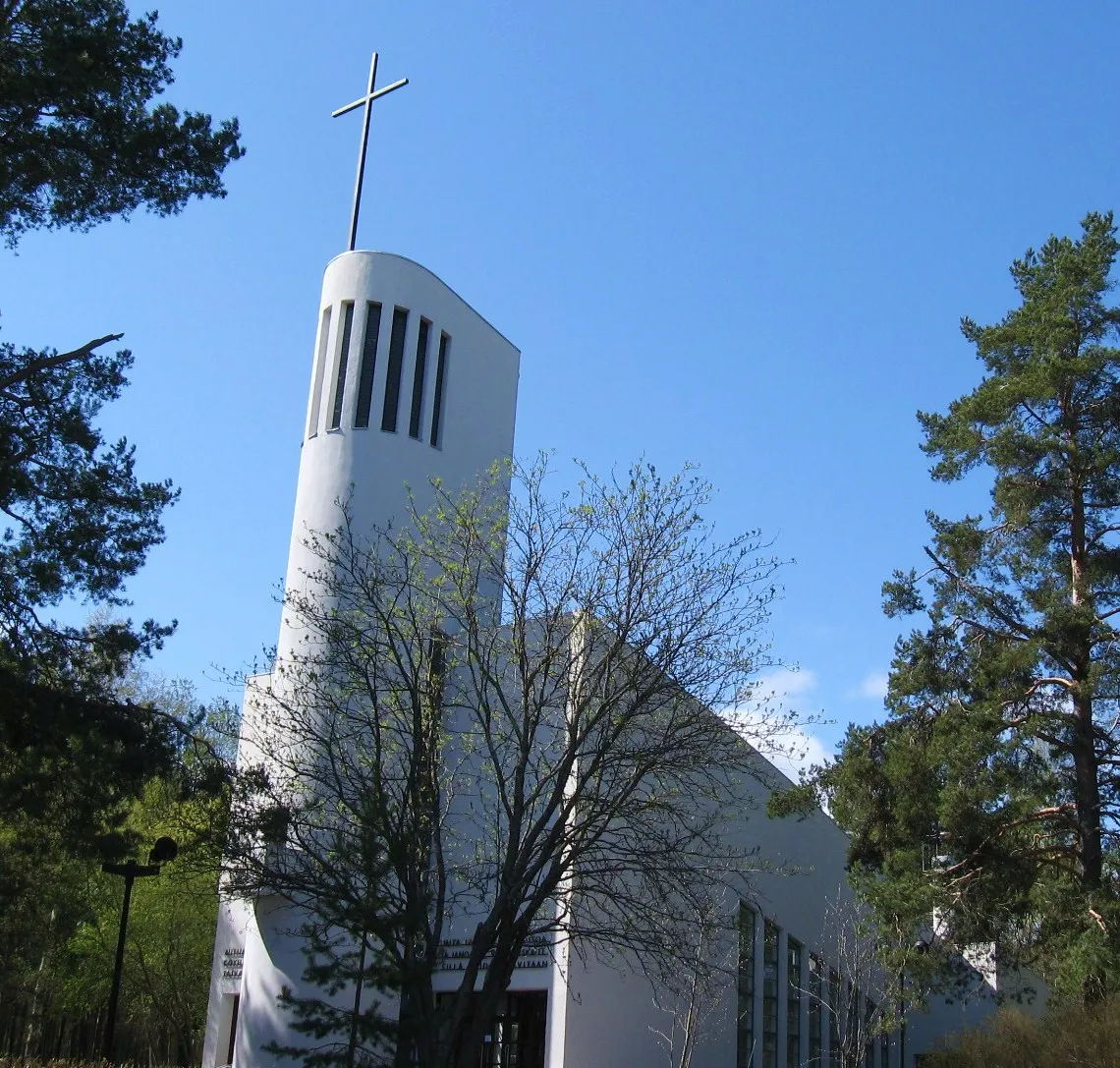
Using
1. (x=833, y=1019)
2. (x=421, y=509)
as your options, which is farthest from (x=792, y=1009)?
(x=421, y=509)

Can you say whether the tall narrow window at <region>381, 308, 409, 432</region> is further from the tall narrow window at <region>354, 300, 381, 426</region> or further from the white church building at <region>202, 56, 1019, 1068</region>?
the tall narrow window at <region>354, 300, 381, 426</region>

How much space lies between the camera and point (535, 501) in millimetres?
18359

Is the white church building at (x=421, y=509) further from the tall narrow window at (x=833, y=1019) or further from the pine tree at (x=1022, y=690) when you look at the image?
the pine tree at (x=1022, y=690)

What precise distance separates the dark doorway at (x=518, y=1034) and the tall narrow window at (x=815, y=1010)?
10097 millimetres

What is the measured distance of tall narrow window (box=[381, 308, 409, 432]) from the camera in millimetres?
30922

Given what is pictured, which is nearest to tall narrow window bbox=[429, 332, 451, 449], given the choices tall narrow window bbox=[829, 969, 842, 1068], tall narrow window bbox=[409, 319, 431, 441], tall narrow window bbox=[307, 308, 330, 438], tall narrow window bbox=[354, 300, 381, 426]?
tall narrow window bbox=[409, 319, 431, 441]

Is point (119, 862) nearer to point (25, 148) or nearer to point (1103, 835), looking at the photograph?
point (25, 148)

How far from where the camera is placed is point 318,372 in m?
31.8

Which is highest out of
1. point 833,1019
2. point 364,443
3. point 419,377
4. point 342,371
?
point 419,377

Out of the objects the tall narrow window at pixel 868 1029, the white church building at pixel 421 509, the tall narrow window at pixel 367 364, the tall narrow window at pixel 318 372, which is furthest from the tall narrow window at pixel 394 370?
the tall narrow window at pixel 868 1029

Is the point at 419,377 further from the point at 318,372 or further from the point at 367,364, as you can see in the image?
the point at 318,372

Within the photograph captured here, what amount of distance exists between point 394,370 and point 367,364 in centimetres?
63

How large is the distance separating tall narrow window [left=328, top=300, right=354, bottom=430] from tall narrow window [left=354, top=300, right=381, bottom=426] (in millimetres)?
391

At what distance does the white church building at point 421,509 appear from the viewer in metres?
27.9
